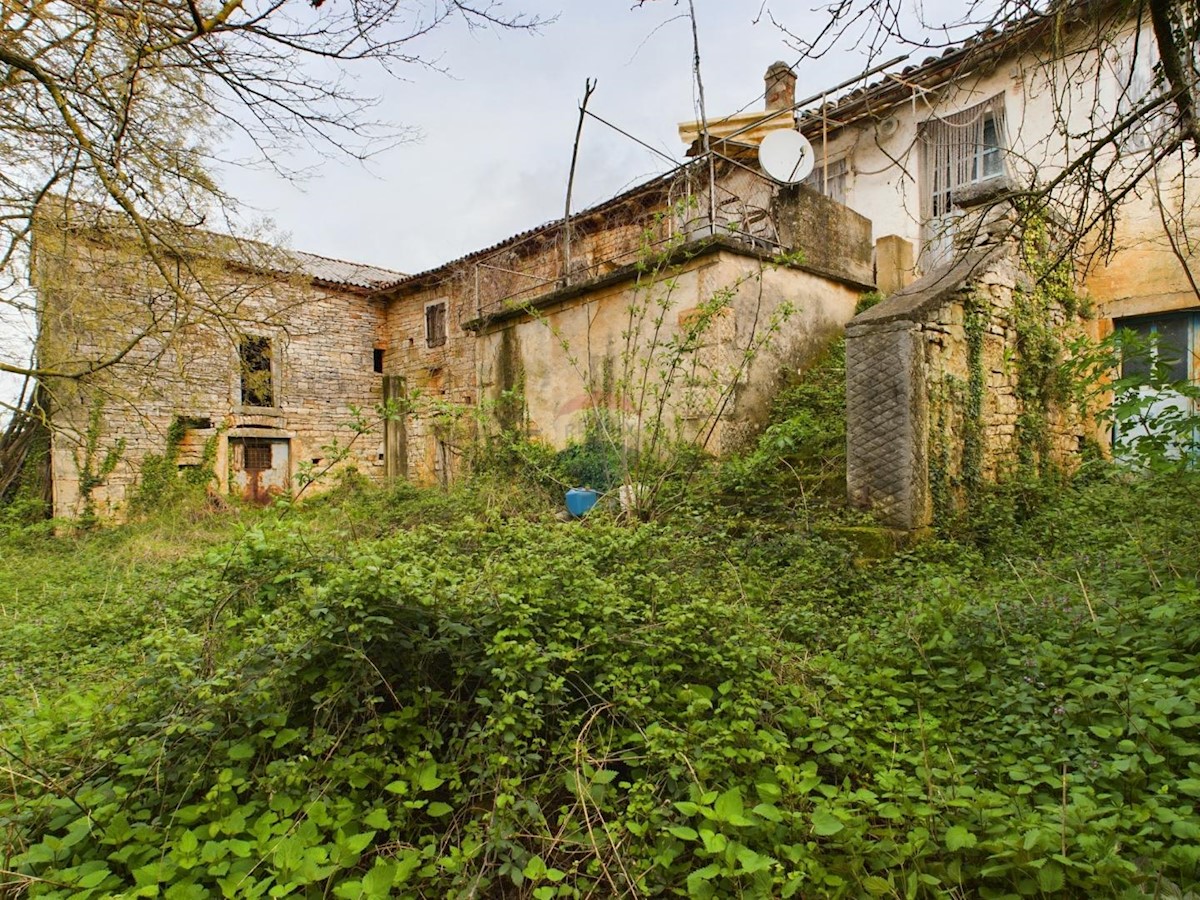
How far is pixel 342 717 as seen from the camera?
7.25 ft

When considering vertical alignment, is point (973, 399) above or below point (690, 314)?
below

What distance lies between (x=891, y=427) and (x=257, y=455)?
14351 mm

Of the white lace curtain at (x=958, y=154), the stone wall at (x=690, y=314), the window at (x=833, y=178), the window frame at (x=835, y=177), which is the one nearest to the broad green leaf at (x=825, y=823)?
the stone wall at (x=690, y=314)

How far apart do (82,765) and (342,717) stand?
79 cm

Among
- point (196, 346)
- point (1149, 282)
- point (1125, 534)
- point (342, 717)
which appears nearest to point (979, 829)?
point (342, 717)

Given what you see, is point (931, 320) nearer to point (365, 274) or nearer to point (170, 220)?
point (170, 220)

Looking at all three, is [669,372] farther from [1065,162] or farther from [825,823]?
[825,823]

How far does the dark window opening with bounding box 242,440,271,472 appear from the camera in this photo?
1438cm

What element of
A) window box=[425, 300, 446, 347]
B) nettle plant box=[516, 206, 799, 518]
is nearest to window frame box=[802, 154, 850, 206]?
nettle plant box=[516, 206, 799, 518]

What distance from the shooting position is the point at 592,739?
2271 mm

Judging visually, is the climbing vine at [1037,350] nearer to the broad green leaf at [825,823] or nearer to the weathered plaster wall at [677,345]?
the weathered plaster wall at [677,345]

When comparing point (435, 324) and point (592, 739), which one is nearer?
point (592, 739)

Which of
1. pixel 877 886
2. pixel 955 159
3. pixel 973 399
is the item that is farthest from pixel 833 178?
pixel 877 886

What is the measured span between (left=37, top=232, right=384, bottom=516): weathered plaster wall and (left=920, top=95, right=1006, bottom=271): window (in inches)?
376
